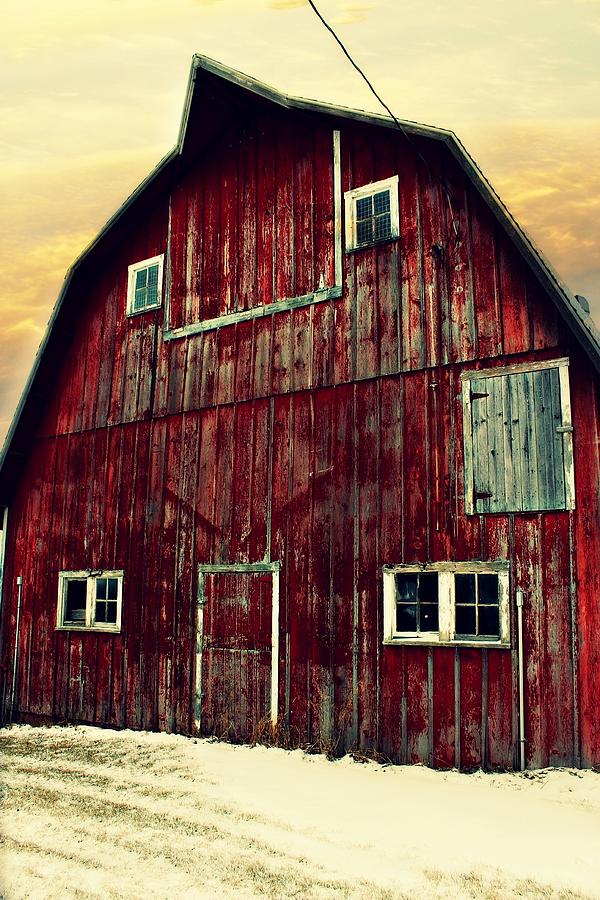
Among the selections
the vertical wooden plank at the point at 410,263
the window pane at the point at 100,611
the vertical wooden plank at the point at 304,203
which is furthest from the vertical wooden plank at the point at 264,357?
the window pane at the point at 100,611

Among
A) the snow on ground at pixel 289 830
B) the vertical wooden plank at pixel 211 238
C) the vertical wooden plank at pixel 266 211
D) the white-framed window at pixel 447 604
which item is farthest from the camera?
the vertical wooden plank at pixel 211 238

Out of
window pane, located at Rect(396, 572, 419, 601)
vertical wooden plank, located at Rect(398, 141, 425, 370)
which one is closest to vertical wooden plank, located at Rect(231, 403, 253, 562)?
window pane, located at Rect(396, 572, 419, 601)

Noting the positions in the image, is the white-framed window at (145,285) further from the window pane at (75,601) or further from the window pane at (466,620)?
the window pane at (466,620)

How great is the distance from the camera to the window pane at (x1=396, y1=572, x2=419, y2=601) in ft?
29.7

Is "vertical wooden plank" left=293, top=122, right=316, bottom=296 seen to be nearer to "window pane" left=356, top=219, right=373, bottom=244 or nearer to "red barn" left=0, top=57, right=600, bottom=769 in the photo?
"red barn" left=0, top=57, right=600, bottom=769

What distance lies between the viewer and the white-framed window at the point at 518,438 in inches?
327

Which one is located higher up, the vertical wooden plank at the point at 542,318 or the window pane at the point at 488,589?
the vertical wooden plank at the point at 542,318

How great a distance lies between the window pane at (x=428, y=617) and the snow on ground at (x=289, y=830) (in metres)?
1.50

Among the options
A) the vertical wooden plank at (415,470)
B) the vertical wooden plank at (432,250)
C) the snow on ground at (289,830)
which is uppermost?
the vertical wooden plank at (432,250)

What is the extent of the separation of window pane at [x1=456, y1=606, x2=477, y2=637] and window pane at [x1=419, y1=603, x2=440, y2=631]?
0.90 ft

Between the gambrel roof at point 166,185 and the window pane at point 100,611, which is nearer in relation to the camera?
the gambrel roof at point 166,185

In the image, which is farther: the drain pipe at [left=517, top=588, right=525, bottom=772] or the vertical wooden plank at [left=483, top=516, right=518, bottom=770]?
the vertical wooden plank at [left=483, top=516, right=518, bottom=770]

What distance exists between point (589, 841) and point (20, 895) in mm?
4075

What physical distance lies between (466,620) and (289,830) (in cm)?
312
